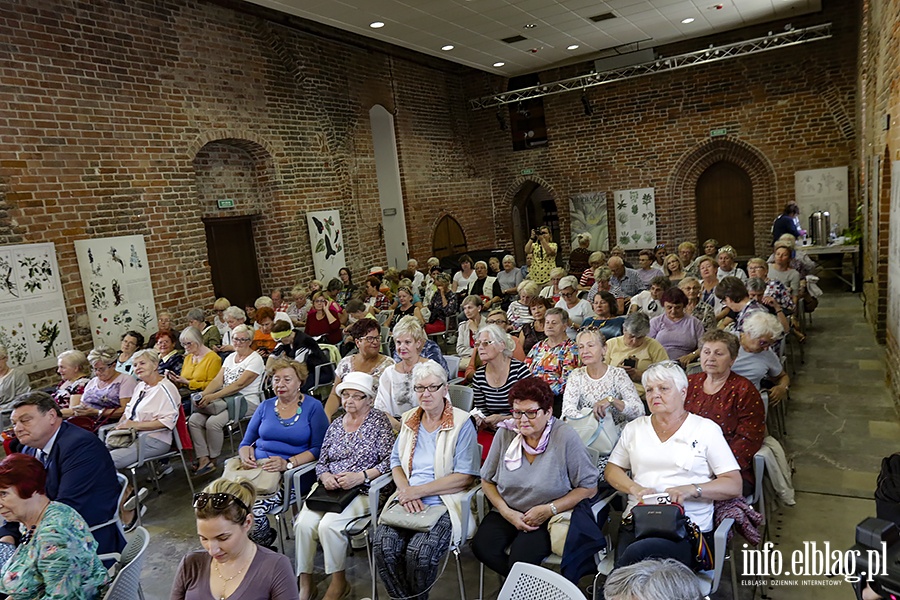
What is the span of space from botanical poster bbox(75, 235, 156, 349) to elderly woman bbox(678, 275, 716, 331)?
660 cm

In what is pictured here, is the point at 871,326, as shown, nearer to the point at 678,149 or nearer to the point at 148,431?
the point at 678,149

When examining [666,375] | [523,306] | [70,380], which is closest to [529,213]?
[523,306]

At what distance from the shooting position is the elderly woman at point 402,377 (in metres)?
4.39

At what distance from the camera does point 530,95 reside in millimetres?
14820

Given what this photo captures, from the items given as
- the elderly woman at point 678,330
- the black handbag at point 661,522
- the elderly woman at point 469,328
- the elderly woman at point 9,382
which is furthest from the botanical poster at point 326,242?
the black handbag at point 661,522

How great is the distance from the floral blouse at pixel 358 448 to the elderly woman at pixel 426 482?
161 mm

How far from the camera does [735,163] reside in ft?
45.3

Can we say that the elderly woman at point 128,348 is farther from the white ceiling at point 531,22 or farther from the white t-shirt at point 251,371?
the white ceiling at point 531,22

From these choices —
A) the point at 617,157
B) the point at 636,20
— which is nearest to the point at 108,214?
the point at 636,20

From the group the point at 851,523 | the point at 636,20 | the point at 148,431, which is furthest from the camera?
the point at 636,20

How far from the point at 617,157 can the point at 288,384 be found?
40.4ft

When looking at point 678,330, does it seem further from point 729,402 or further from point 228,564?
point 228,564

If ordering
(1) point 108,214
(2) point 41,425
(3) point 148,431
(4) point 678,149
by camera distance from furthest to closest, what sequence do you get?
(4) point 678,149 → (1) point 108,214 → (3) point 148,431 → (2) point 41,425

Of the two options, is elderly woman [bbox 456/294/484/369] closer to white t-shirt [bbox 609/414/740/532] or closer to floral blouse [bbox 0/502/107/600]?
white t-shirt [bbox 609/414/740/532]
